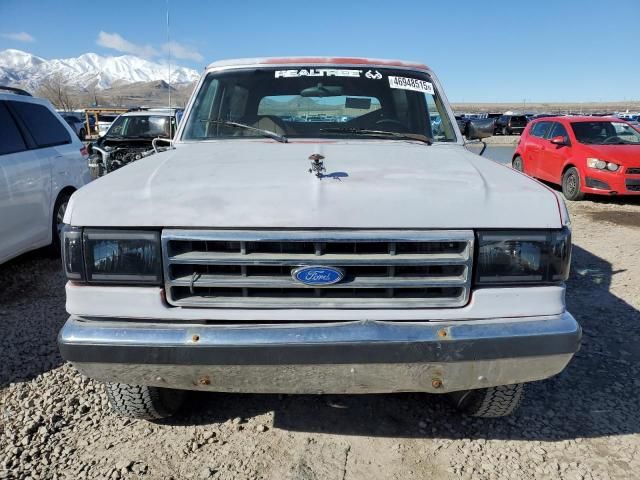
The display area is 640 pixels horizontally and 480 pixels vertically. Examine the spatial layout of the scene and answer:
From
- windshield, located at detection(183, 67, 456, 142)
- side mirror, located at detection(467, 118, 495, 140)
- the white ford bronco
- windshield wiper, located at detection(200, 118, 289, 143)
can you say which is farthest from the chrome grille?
side mirror, located at detection(467, 118, 495, 140)

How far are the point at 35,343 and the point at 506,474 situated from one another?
324cm

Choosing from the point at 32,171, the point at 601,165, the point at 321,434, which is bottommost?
the point at 321,434

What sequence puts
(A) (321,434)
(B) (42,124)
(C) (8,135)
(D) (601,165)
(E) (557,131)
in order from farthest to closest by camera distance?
(E) (557,131) → (D) (601,165) → (B) (42,124) → (C) (8,135) → (A) (321,434)

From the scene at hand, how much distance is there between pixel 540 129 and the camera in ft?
37.0

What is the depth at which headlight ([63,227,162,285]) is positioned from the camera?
1947mm

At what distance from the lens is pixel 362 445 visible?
8.23 ft

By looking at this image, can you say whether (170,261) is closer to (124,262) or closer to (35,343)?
(124,262)

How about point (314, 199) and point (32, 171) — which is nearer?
point (314, 199)

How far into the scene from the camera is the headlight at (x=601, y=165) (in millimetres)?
8984

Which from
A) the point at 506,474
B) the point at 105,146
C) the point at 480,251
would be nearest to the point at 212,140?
the point at 480,251

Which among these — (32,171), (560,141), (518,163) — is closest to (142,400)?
(32,171)

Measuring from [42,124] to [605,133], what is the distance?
9.98 metres

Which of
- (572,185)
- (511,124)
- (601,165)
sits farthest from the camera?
(511,124)

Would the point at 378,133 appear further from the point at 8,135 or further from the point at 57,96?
the point at 57,96
